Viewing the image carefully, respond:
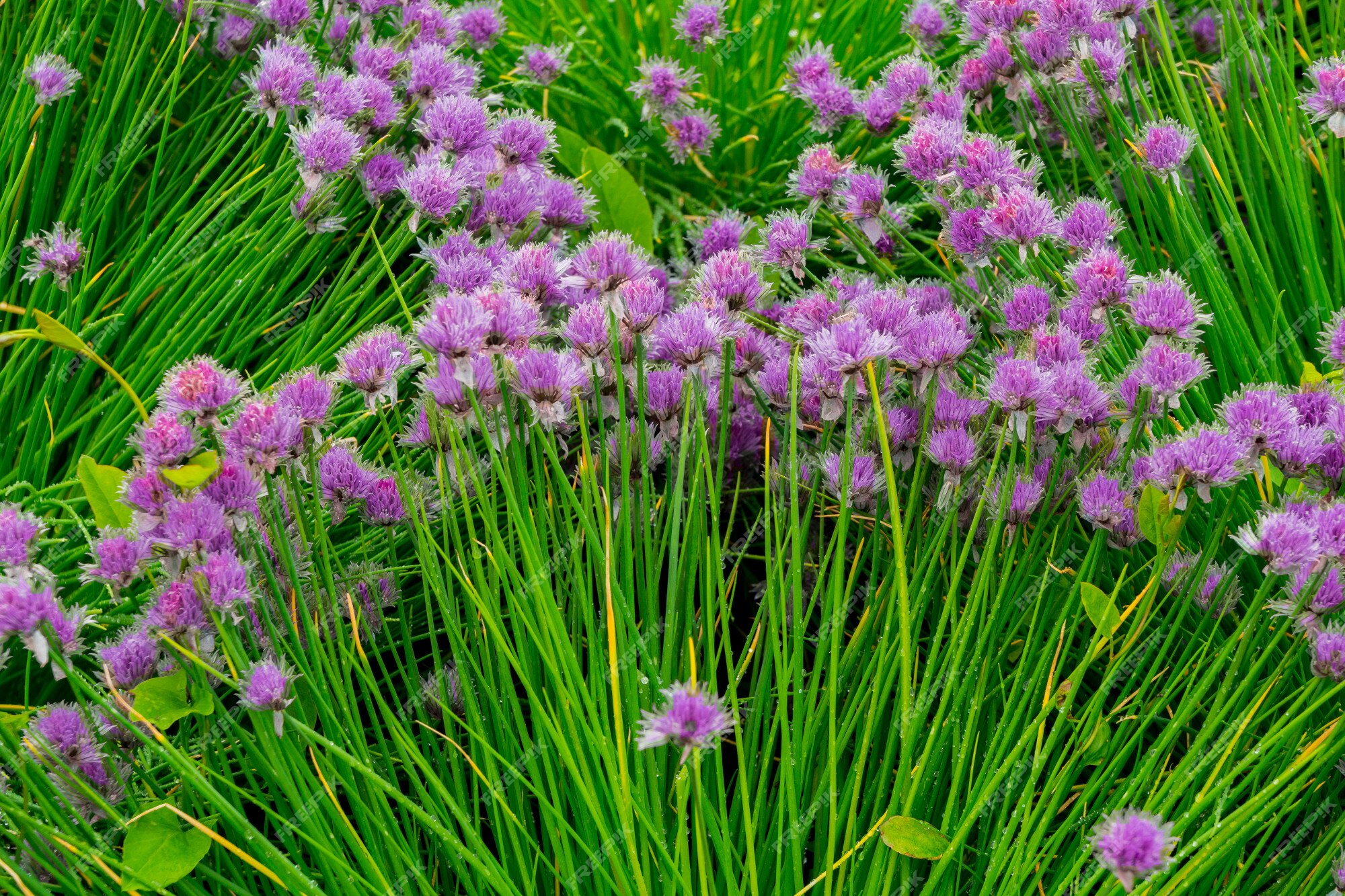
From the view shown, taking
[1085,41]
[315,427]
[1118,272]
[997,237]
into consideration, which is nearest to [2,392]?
[315,427]

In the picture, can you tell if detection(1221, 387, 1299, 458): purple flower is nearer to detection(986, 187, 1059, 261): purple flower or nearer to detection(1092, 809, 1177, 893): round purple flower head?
detection(986, 187, 1059, 261): purple flower

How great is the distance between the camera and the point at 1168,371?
4.18 feet

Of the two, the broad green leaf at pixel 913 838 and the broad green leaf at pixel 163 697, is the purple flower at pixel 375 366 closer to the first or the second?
the broad green leaf at pixel 163 697

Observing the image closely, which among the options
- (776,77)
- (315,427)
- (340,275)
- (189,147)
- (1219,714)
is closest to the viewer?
(1219,714)

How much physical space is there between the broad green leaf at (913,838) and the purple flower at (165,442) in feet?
2.59

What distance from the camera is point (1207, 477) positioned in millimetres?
1218

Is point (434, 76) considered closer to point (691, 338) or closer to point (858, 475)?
point (691, 338)

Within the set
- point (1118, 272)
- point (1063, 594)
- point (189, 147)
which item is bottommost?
point (1063, 594)

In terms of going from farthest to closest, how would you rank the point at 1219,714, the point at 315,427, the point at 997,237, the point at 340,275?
the point at 340,275
the point at 997,237
the point at 315,427
the point at 1219,714

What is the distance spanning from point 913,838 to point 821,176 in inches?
38.6

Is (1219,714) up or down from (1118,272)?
down

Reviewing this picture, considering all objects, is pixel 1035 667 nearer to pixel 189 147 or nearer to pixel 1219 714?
pixel 1219 714

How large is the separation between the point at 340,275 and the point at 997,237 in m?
1.05

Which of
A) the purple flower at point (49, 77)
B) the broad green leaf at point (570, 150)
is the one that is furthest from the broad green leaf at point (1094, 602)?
the purple flower at point (49, 77)
